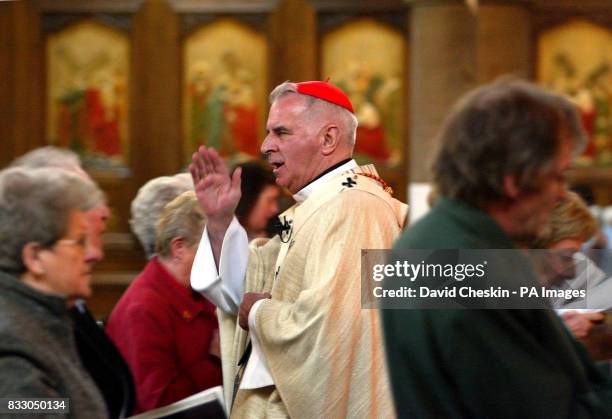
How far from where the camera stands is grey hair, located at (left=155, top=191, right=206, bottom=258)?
3.54m

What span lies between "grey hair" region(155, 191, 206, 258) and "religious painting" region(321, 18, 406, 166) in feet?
16.2

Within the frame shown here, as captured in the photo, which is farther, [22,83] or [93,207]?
[22,83]

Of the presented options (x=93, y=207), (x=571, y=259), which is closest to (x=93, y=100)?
(x=571, y=259)

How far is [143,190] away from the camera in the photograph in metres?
3.91

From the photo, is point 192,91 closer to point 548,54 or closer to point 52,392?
point 548,54

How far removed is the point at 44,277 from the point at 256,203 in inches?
83.5

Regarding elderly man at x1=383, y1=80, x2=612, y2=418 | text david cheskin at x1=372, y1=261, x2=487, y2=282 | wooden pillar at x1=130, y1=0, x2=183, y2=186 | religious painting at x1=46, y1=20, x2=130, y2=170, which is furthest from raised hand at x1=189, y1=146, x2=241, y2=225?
religious painting at x1=46, y1=20, x2=130, y2=170

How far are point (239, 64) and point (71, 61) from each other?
51.5 inches

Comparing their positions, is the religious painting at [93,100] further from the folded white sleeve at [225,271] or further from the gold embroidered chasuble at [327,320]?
Answer: the gold embroidered chasuble at [327,320]

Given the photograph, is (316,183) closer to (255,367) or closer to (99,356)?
(255,367)

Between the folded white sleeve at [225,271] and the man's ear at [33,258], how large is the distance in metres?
1.14

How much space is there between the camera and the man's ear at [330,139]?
314cm

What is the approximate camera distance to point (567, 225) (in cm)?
315

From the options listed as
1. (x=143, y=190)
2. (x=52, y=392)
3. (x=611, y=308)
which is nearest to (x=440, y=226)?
(x=52, y=392)
